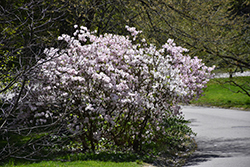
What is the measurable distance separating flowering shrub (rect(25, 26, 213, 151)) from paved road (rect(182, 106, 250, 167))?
1874 mm

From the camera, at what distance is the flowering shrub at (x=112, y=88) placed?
27.7ft

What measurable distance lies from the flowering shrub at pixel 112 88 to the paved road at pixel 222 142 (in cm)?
187

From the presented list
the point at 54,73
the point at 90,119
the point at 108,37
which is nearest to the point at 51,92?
the point at 54,73

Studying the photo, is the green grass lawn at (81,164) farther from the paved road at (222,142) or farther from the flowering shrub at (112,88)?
the paved road at (222,142)

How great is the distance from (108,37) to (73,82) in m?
1.93

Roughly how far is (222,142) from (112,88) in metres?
5.37

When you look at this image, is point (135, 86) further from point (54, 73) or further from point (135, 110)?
point (54, 73)

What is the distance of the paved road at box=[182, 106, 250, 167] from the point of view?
850 centimetres

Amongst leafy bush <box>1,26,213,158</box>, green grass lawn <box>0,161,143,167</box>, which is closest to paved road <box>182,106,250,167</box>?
leafy bush <box>1,26,213,158</box>

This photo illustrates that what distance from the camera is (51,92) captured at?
905 cm

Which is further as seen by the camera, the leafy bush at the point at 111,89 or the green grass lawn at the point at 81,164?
the leafy bush at the point at 111,89

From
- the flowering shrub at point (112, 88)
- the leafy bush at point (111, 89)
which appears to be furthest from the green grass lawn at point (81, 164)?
the flowering shrub at point (112, 88)

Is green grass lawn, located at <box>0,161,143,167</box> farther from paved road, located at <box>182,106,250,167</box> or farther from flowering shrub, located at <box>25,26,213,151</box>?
paved road, located at <box>182,106,250,167</box>

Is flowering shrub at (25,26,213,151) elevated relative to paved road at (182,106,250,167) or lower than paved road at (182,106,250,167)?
elevated
